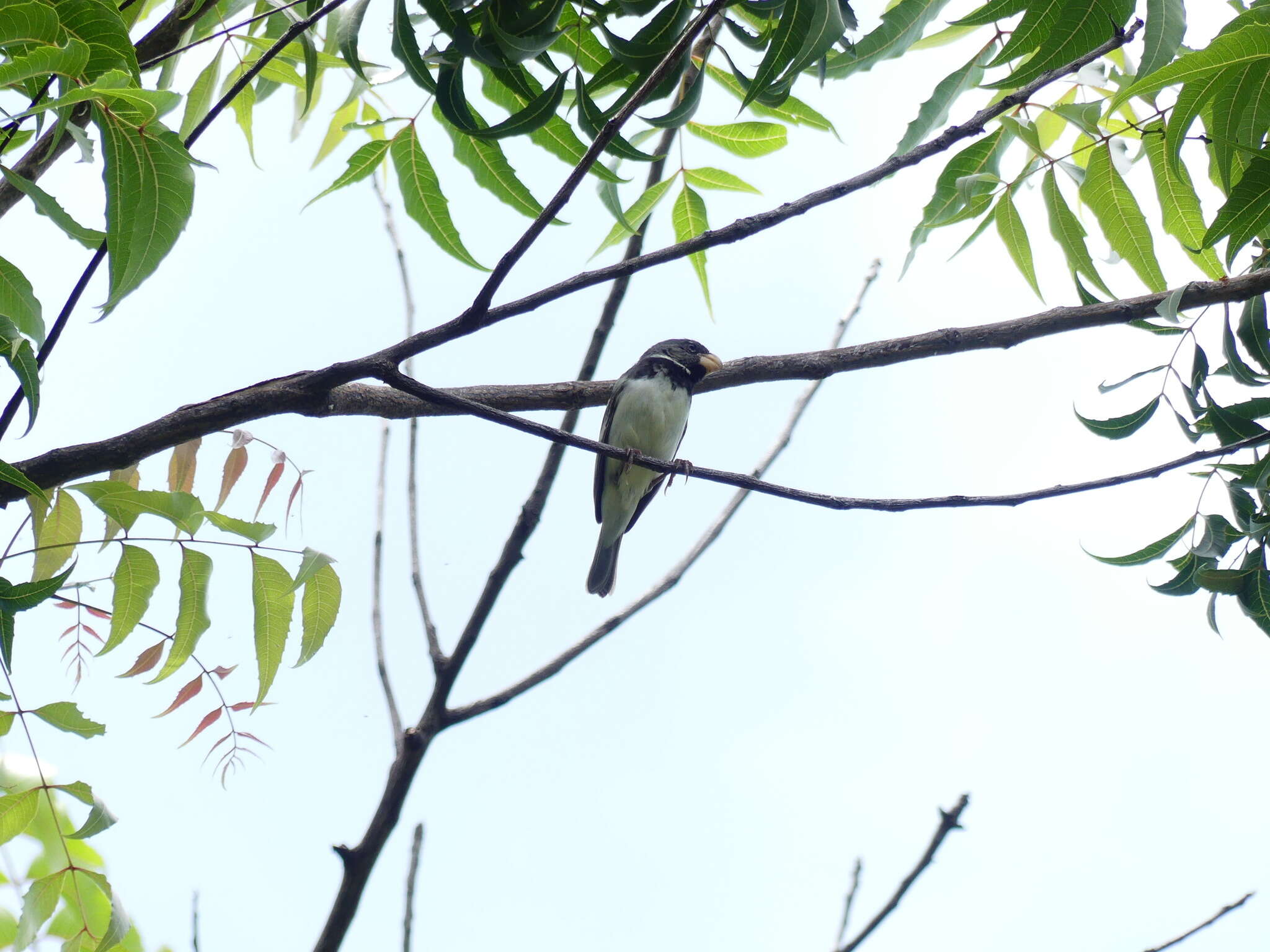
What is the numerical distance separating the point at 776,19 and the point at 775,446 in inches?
82.0

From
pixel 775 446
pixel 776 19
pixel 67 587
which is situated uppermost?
pixel 775 446

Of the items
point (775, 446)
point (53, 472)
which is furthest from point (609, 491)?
point (53, 472)

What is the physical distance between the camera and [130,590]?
251 centimetres

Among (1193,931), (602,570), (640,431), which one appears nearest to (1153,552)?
(1193,931)

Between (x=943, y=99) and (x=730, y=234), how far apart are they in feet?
2.74

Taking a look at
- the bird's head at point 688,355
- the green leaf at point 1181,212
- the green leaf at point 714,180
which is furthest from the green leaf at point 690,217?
the bird's head at point 688,355

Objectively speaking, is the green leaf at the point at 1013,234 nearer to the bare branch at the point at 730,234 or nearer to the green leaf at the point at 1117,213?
the green leaf at the point at 1117,213

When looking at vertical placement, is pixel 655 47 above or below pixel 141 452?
above

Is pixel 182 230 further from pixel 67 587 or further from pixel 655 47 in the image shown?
pixel 67 587

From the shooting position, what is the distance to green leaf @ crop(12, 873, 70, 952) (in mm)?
2355

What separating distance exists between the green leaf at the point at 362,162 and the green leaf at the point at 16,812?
1589 mm

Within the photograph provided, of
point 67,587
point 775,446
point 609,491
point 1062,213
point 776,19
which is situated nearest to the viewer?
point 776,19

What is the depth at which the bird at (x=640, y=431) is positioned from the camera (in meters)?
6.56

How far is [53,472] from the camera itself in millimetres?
2219
